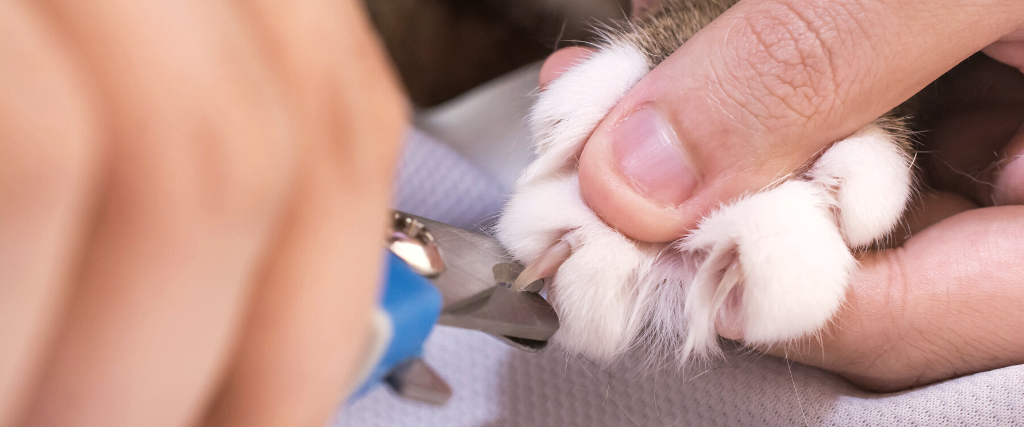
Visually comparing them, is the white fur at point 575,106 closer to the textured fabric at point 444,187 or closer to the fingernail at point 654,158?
the fingernail at point 654,158

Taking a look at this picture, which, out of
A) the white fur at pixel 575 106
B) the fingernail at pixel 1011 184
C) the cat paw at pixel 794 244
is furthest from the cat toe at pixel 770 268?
the fingernail at pixel 1011 184

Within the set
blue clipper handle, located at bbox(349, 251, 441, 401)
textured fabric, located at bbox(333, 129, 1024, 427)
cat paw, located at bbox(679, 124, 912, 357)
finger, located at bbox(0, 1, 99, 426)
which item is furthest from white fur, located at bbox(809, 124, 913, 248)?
finger, located at bbox(0, 1, 99, 426)

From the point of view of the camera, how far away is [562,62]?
0.53 m

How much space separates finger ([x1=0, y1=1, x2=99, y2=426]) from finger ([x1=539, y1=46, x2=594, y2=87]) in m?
0.42

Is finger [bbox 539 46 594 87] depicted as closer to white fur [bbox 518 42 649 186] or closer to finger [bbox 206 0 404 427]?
white fur [bbox 518 42 649 186]

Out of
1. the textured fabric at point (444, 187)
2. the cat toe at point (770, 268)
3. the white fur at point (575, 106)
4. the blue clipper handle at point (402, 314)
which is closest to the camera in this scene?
the blue clipper handle at point (402, 314)

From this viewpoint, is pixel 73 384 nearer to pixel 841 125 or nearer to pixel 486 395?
pixel 486 395

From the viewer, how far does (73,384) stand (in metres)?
0.15

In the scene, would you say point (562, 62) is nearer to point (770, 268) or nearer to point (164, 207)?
point (770, 268)

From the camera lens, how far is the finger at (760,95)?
40 centimetres

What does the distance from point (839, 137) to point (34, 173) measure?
0.48 metres

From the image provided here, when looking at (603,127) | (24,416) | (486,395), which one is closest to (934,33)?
(603,127)

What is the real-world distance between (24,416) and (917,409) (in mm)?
520

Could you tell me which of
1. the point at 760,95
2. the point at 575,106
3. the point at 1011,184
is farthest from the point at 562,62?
the point at 1011,184
